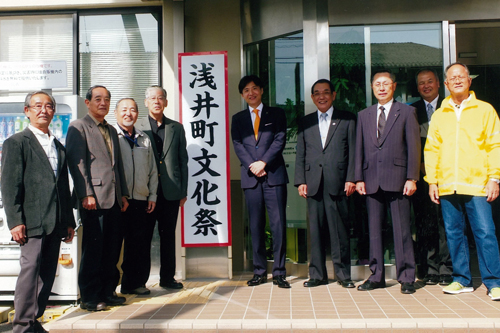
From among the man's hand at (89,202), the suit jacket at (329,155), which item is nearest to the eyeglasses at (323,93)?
the suit jacket at (329,155)

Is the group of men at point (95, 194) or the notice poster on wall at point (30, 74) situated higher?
the notice poster on wall at point (30, 74)

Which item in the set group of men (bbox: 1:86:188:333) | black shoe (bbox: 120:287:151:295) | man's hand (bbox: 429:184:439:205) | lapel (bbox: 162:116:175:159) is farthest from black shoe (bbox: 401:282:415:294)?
lapel (bbox: 162:116:175:159)

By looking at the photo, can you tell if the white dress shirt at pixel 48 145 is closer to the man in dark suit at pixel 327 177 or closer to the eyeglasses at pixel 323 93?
the man in dark suit at pixel 327 177

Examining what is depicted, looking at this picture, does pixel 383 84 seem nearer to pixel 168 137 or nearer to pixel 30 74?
pixel 168 137

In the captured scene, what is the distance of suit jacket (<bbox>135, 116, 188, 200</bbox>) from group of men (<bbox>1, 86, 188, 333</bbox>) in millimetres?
11

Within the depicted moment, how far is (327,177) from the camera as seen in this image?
5086mm

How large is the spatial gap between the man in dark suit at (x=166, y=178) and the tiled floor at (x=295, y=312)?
1.30ft

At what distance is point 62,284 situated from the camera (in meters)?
5.00

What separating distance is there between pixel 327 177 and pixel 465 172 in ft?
4.27

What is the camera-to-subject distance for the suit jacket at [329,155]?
5.08 m

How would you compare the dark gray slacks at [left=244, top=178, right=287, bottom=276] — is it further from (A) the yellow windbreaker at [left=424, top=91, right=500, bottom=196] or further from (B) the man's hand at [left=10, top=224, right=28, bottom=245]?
(B) the man's hand at [left=10, top=224, right=28, bottom=245]

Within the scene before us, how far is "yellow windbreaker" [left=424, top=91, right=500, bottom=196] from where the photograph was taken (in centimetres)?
457

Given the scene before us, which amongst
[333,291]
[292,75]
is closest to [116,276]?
[333,291]

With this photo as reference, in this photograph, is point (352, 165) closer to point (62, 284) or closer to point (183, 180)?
point (183, 180)
